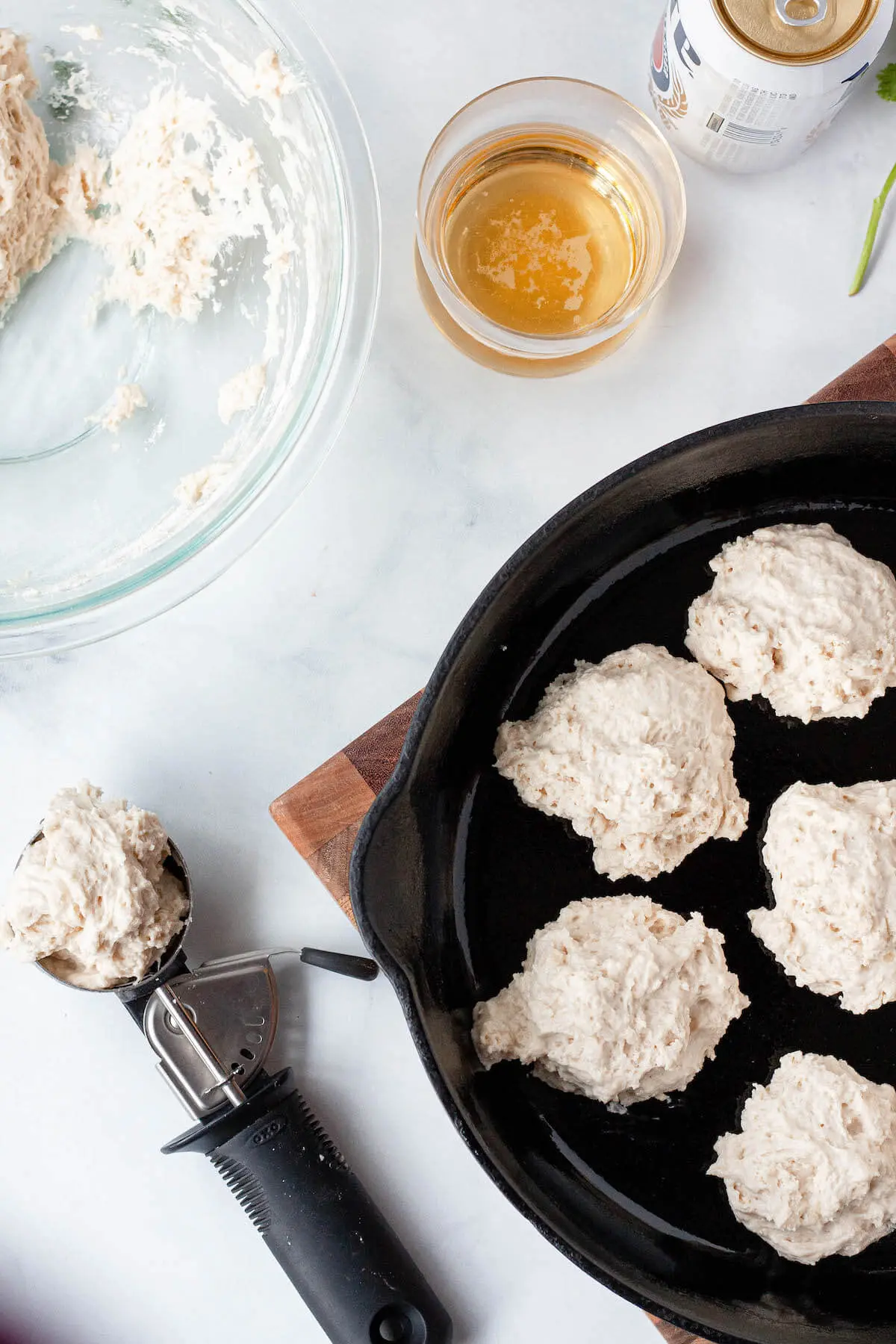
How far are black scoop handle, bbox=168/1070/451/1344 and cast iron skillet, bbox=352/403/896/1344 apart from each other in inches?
7.7

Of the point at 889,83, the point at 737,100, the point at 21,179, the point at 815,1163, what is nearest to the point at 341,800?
the point at 815,1163

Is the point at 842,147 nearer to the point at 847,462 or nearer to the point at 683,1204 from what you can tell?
the point at 847,462

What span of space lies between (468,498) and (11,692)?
2.02 ft

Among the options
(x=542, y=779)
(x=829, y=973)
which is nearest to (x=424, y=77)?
(x=542, y=779)

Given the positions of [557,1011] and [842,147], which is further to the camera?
[842,147]

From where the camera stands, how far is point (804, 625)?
4.01 feet

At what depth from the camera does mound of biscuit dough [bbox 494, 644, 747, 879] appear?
1.20 m

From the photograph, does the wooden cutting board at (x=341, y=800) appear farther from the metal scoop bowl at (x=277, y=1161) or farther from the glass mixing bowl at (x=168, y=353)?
the glass mixing bowl at (x=168, y=353)

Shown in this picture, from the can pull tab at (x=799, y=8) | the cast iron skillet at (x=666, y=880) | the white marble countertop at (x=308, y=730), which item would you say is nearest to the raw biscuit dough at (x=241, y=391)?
the white marble countertop at (x=308, y=730)

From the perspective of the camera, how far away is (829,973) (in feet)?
4.03

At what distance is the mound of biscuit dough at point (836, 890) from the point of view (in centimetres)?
120

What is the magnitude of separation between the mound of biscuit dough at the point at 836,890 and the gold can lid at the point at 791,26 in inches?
31.3

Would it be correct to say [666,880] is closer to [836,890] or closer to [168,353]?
[836,890]

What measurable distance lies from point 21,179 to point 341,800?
0.79 meters
